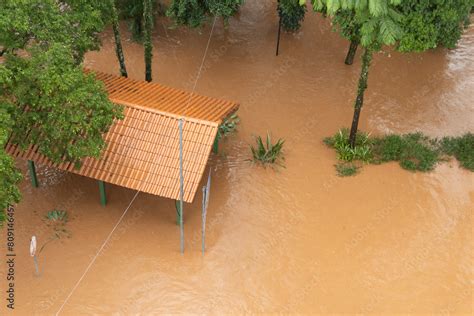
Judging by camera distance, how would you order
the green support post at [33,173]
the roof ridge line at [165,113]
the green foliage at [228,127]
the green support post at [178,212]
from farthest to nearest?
the green foliage at [228,127] → the green support post at [33,173] → the green support post at [178,212] → the roof ridge line at [165,113]

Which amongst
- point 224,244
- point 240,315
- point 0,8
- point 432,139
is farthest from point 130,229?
point 432,139

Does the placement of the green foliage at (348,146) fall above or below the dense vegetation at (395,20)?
below

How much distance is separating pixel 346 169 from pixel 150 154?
5.57m

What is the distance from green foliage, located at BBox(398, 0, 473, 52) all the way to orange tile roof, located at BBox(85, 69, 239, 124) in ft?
15.9

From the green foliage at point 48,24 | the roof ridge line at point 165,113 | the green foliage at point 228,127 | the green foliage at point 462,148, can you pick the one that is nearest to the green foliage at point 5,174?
the green foliage at point 48,24

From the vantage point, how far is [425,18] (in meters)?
14.1

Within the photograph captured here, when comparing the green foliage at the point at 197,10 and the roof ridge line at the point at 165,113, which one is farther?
the green foliage at the point at 197,10

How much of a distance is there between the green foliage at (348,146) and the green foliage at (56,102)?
22.0 ft

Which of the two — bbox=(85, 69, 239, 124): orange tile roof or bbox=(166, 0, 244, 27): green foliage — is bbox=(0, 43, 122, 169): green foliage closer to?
bbox=(85, 69, 239, 124): orange tile roof

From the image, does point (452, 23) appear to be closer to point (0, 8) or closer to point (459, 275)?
point (459, 275)

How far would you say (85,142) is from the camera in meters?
12.8

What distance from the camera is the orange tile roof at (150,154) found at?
1379 cm

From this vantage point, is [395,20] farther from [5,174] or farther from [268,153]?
[5,174]

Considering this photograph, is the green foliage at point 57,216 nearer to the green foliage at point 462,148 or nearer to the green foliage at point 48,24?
the green foliage at point 48,24
